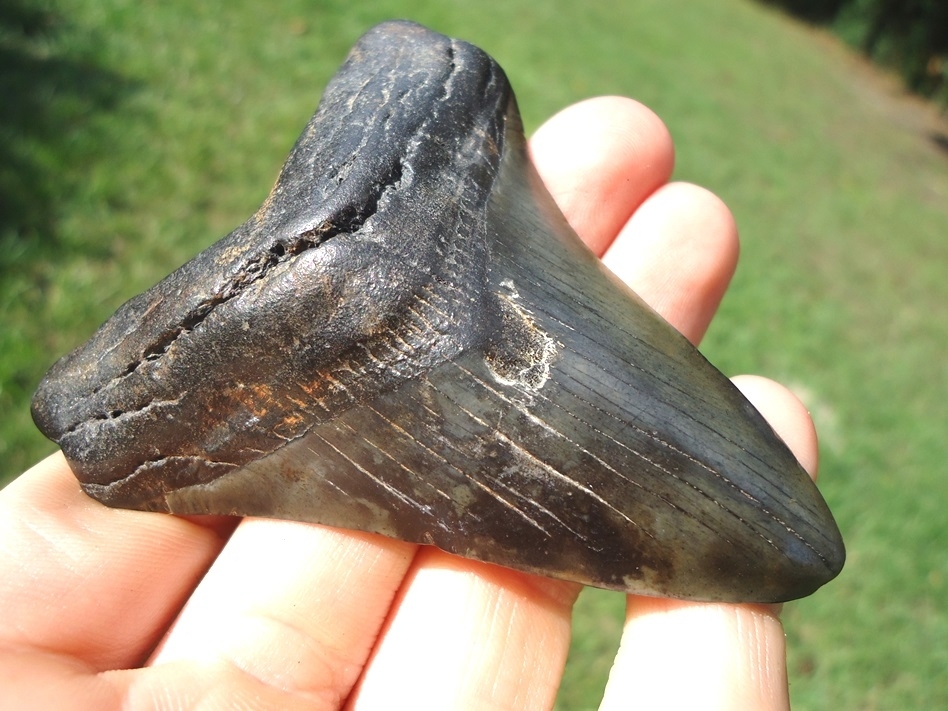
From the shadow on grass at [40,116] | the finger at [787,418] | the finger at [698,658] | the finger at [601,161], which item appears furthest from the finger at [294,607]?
the shadow on grass at [40,116]

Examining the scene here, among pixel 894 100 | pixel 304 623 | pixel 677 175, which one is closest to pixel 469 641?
pixel 304 623

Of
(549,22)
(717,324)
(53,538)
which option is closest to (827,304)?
(717,324)

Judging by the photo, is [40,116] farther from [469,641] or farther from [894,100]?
[894,100]

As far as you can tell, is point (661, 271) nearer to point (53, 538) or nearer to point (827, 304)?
point (53, 538)

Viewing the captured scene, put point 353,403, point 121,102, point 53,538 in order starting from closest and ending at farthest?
1. point 353,403
2. point 53,538
3. point 121,102

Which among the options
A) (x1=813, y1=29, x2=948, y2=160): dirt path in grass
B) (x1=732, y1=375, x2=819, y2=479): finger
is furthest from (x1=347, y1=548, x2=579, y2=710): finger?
(x1=813, y1=29, x2=948, y2=160): dirt path in grass

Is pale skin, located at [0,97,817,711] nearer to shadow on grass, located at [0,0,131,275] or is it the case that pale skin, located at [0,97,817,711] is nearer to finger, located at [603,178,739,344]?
finger, located at [603,178,739,344]
